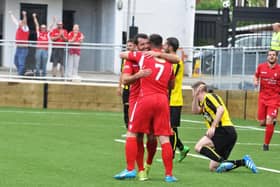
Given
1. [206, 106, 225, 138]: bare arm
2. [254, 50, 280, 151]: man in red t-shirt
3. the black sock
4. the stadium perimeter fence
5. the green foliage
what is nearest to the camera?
[206, 106, 225, 138]: bare arm

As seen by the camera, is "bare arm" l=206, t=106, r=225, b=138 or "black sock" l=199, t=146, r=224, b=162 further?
"black sock" l=199, t=146, r=224, b=162

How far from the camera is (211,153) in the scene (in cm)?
1355

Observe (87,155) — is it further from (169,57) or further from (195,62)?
(195,62)

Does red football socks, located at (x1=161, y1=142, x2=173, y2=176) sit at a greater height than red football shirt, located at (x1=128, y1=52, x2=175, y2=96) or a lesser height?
lesser

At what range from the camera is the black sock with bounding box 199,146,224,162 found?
13.5 meters

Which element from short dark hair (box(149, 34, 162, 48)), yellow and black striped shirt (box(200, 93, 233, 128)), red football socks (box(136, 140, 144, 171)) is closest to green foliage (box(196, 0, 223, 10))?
yellow and black striped shirt (box(200, 93, 233, 128))

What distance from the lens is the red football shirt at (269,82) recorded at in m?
18.1

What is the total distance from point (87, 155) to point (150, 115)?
3230 mm

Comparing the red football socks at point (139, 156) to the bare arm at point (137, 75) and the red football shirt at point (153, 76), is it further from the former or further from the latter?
the bare arm at point (137, 75)

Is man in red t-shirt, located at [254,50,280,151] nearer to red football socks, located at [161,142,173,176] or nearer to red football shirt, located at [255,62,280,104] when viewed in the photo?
red football shirt, located at [255,62,280,104]

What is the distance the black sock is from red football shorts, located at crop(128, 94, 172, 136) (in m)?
1.74

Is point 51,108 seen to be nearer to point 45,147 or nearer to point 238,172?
point 45,147

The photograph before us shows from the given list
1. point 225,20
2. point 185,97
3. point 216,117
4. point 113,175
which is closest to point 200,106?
point 216,117

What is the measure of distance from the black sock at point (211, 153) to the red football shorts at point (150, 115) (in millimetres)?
1739
